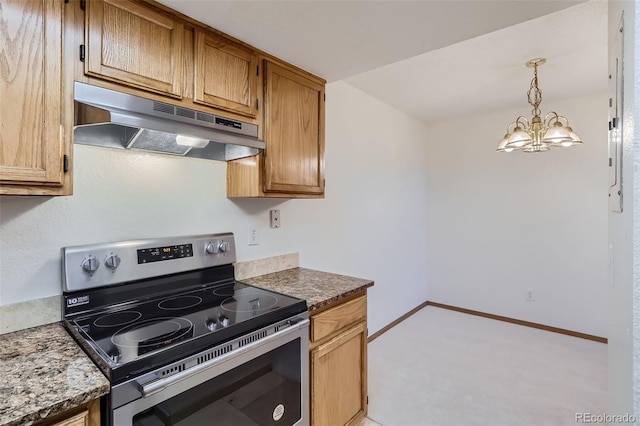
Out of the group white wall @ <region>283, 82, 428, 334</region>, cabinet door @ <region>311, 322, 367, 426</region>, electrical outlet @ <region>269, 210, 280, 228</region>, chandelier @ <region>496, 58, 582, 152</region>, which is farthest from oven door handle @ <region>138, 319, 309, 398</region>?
chandelier @ <region>496, 58, 582, 152</region>

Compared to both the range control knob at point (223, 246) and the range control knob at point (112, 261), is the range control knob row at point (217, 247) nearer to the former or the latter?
the range control knob at point (223, 246)

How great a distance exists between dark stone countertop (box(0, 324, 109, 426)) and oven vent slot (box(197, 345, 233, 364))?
285mm

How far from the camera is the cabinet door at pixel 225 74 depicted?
58.6 inches

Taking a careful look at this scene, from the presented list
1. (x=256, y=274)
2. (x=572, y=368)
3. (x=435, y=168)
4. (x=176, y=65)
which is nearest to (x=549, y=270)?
(x=572, y=368)

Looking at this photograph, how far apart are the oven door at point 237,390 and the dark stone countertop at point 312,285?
6.5 inches

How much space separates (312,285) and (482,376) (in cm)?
171

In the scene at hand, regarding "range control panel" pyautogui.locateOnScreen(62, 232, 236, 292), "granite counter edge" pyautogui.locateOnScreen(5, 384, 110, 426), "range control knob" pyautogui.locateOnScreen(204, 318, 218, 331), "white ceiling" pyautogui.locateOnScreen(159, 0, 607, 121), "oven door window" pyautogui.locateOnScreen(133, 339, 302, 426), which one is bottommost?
"oven door window" pyautogui.locateOnScreen(133, 339, 302, 426)

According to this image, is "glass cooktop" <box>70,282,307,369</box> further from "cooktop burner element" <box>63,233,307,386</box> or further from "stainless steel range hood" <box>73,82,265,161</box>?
"stainless steel range hood" <box>73,82,265,161</box>

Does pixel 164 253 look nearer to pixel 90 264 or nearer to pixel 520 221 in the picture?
pixel 90 264

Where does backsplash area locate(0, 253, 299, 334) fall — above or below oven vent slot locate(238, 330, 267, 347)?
above

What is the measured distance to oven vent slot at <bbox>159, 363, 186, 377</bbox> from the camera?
1.02 metres

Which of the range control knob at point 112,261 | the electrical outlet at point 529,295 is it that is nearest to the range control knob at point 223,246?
the range control knob at point 112,261

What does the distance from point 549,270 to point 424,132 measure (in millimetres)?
2099

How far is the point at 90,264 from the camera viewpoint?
1.36 metres
